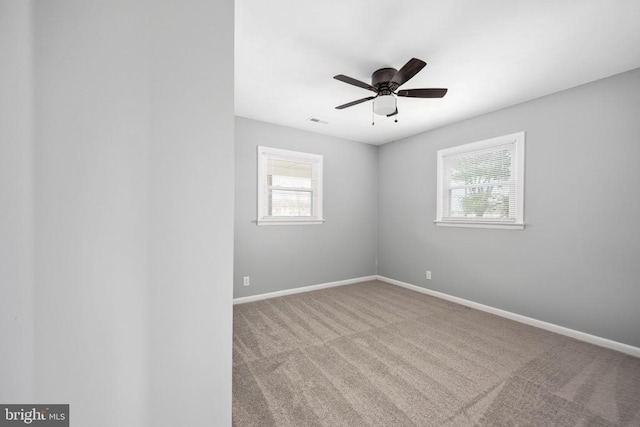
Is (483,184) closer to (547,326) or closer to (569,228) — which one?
(569,228)

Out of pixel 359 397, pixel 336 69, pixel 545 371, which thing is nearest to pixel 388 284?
pixel 545 371

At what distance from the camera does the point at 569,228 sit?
8.73 feet

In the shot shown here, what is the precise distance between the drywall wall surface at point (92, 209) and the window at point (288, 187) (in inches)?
107

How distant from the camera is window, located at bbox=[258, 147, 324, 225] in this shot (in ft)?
12.3

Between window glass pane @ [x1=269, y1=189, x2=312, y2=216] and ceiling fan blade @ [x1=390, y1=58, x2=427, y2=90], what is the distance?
225 centimetres

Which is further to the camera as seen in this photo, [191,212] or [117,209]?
[191,212]

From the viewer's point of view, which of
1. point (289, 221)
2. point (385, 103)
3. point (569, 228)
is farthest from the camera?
point (289, 221)

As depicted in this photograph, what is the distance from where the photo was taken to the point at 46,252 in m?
0.85

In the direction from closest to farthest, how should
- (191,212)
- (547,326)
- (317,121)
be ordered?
(191,212), (547,326), (317,121)

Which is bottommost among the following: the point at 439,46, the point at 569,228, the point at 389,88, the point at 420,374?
the point at 420,374

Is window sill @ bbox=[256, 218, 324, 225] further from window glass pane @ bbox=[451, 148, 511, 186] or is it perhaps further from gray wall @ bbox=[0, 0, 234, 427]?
gray wall @ bbox=[0, 0, 234, 427]

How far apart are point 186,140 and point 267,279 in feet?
9.91

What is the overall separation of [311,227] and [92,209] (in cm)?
336

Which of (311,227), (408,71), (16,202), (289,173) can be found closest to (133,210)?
Result: (16,202)
